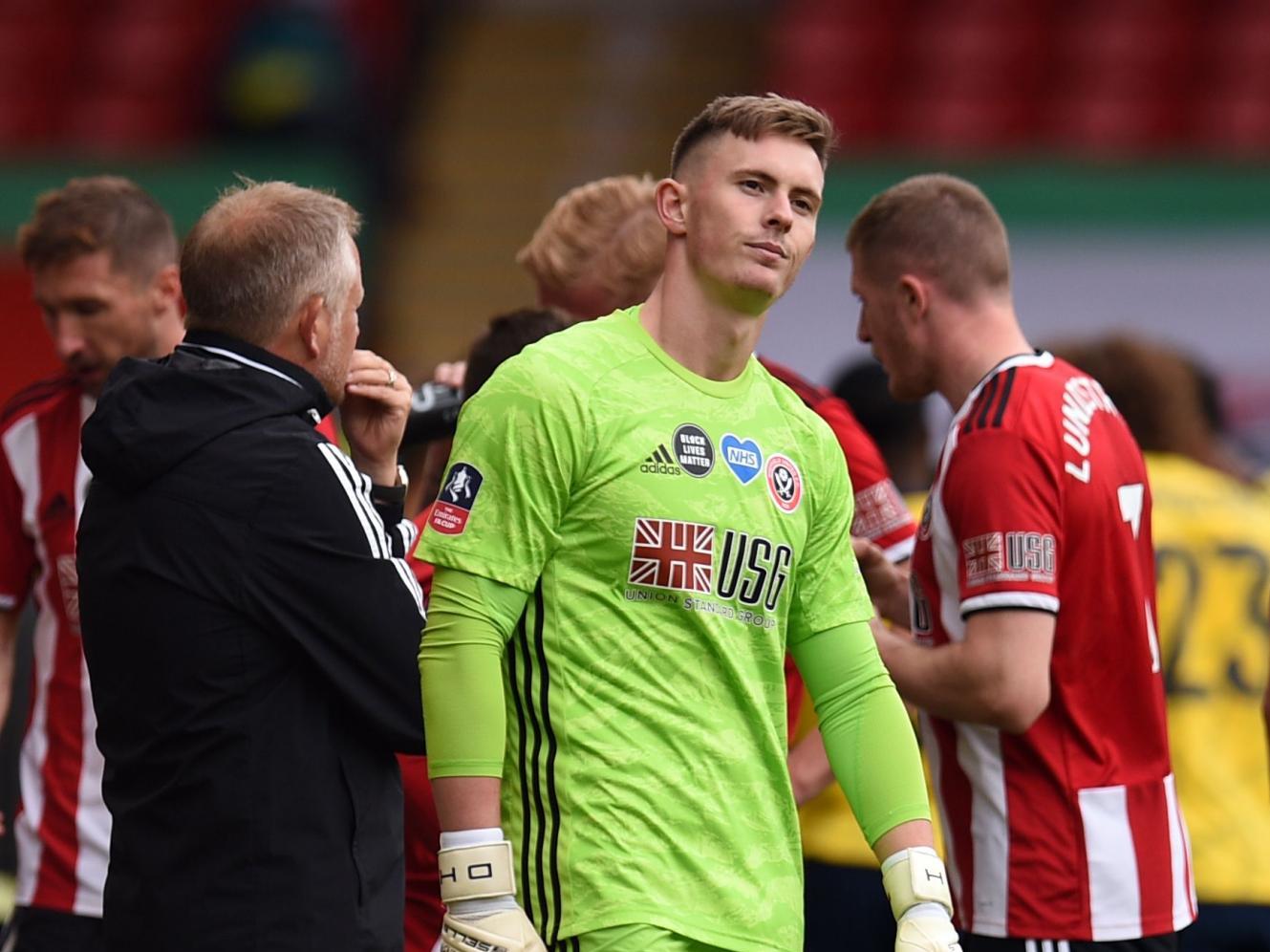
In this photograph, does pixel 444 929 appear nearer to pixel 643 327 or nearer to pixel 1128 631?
pixel 643 327

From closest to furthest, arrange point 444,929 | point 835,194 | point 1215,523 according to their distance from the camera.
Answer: point 444,929 < point 1215,523 < point 835,194

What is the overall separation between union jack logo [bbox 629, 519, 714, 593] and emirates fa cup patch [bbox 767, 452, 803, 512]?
0.57 ft

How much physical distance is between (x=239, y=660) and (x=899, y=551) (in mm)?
1740

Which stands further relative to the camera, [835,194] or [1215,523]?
[835,194]

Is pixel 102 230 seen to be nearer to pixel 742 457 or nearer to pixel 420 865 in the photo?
pixel 420 865

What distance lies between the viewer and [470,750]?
293cm

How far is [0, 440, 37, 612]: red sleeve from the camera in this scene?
4.27m

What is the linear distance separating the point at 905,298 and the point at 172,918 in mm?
1979

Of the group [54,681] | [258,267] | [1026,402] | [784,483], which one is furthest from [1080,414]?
[54,681]

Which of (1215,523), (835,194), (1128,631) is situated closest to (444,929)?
(1128,631)

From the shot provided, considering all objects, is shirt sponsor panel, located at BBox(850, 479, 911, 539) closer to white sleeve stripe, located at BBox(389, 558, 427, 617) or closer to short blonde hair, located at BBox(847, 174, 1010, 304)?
short blonde hair, located at BBox(847, 174, 1010, 304)

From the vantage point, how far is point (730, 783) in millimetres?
3096

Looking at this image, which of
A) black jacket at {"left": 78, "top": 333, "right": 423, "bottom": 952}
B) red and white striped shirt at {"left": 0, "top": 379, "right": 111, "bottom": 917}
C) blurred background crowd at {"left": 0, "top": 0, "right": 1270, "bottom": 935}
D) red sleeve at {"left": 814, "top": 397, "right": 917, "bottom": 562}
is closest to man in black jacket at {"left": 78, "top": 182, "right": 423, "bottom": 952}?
black jacket at {"left": 78, "top": 333, "right": 423, "bottom": 952}

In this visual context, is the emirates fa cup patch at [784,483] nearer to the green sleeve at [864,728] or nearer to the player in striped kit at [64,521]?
the green sleeve at [864,728]
